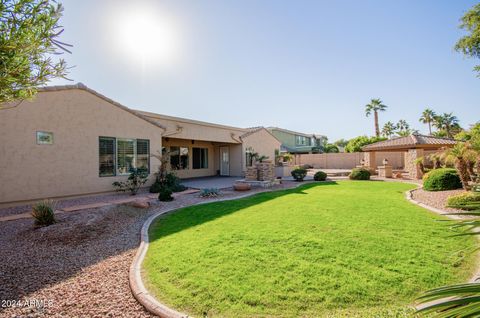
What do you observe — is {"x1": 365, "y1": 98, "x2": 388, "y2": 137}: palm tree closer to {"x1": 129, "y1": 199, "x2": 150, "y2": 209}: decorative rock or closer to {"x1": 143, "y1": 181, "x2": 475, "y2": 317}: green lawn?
{"x1": 143, "y1": 181, "x2": 475, "y2": 317}: green lawn

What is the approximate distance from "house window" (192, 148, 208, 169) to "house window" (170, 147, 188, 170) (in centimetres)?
86

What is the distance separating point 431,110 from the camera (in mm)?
43969

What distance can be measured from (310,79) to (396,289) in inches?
555

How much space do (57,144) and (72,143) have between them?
57 centimetres

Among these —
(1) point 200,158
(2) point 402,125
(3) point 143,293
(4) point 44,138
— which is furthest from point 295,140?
(3) point 143,293

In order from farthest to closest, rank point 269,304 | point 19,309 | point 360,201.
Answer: point 360,201
point 19,309
point 269,304

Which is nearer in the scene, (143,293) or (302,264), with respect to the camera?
(143,293)

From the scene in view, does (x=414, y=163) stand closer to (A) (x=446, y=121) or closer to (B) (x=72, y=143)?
(B) (x=72, y=143)

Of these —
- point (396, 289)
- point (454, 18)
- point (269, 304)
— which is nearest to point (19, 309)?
point (269, 304)

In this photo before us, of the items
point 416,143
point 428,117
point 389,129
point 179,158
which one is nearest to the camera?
point 416,143

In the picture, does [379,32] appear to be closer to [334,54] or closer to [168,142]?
[334,54]

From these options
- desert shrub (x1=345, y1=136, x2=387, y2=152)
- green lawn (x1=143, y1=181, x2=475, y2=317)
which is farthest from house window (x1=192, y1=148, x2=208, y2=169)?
desert shrub (x1=345, y1=136, x2=387, y2=152)

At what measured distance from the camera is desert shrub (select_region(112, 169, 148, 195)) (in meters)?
12.6

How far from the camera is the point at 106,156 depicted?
12492 mm
